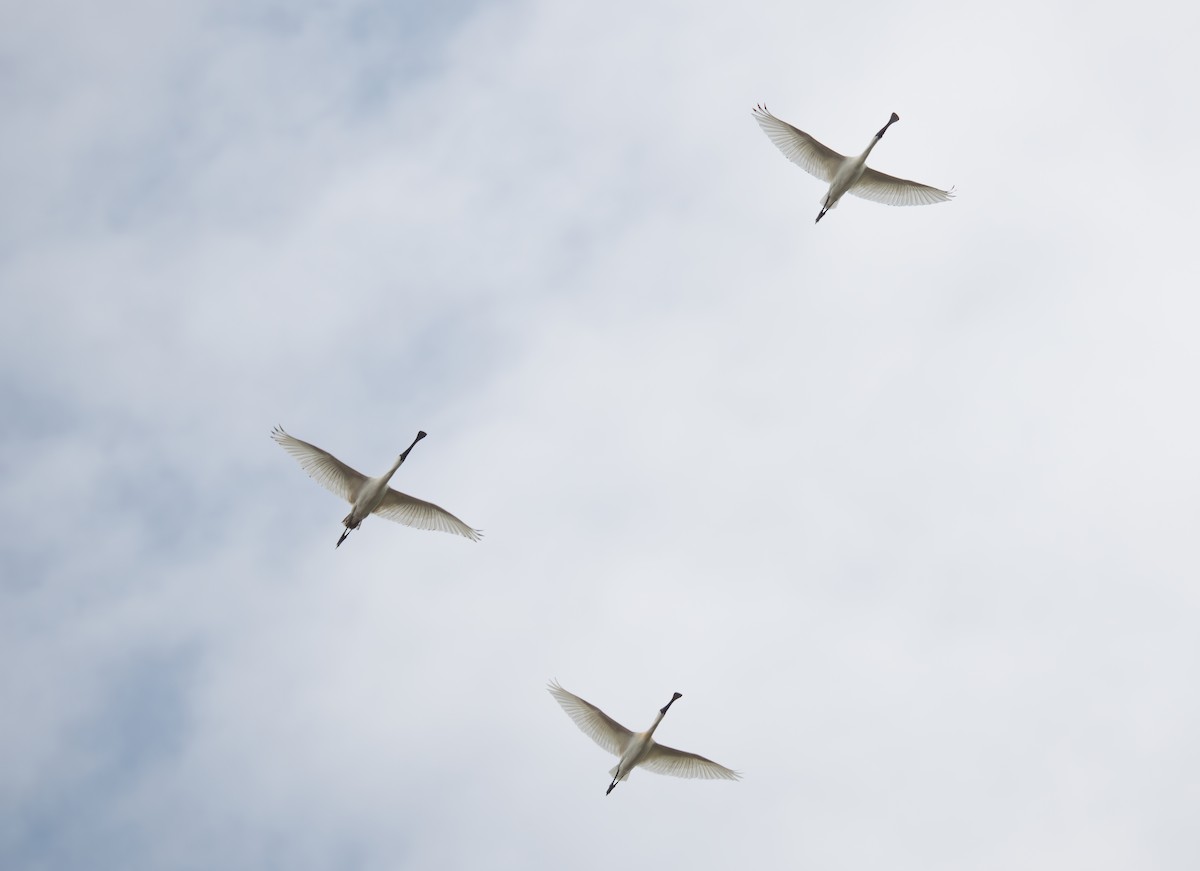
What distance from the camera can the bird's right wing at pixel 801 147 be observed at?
37969 mm

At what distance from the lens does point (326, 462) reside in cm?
3647

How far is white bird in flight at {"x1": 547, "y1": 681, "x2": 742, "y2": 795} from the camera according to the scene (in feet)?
116

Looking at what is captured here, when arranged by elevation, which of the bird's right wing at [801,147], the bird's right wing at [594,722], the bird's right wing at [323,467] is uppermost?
the bird's right wing at [801,147]

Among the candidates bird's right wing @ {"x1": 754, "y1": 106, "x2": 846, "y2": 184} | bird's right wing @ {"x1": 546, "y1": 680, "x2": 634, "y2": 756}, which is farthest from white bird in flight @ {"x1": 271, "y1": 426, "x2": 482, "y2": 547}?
bird's right wing @ {"x1": 754, "y1": 106, "x2": 846, "y2": 184}

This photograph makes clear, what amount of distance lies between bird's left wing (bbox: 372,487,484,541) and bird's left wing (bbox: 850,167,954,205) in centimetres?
1482

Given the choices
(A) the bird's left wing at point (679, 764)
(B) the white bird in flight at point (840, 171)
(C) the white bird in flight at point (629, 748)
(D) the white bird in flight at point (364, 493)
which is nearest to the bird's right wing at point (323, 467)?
(D) the white bird in flight at point (364, 493)

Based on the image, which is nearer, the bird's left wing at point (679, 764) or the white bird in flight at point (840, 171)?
the bird's left wing at point (679, 764)

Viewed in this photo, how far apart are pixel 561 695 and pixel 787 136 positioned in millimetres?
16714

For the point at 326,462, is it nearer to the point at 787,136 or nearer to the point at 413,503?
the point at 413,503

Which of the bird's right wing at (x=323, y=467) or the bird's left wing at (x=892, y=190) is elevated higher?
the bird's left wing at (x=892, y=190)

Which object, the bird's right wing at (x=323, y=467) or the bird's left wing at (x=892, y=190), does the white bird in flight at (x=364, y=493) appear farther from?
the bird's left wing at (x=892, y=190)

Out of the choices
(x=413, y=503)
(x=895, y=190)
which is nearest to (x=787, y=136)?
(x=895, y=190)

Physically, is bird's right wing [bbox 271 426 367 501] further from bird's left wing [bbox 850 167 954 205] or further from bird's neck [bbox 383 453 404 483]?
bird's left wing [bbox 850 167 954 205]

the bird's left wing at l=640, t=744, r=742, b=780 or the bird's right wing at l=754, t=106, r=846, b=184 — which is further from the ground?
the bird's right wing at l=754, t=106, r=846, b=184
